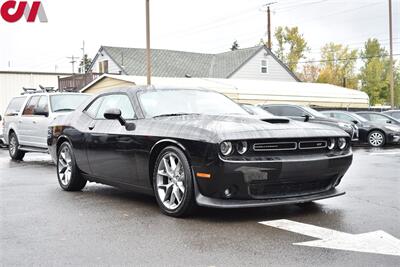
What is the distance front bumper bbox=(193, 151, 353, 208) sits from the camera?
518 centimetres

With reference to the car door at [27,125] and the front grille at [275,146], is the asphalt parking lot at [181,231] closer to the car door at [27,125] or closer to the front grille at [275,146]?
the front grille at [275,146]

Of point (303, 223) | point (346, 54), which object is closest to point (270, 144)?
point (303, 223)

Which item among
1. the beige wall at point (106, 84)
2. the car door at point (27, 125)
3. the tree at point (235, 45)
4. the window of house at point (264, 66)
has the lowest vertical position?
the car door at point (27, 125)

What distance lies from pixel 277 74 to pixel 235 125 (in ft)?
129

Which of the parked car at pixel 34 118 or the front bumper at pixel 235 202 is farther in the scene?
the parked car at pixel 34 118

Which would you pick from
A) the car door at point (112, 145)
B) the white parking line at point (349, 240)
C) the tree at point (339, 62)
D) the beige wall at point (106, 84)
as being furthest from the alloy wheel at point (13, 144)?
the tree at point (339, 62)

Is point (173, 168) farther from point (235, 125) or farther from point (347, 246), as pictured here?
point (347, 246)

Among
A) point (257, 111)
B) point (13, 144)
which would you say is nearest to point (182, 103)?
point (257, 111)

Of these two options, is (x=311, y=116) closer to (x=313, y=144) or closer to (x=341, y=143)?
(x=341, y=143)

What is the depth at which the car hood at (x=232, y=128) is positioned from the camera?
5293 mm

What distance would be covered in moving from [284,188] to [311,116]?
41.4 ft

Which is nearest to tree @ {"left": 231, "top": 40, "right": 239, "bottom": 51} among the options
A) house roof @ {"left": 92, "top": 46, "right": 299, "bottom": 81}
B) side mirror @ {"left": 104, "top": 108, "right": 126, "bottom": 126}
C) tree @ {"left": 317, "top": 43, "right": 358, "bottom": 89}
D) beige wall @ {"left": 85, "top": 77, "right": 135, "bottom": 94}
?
tree @ {"left": 317, "top": 43, "right": 358, "bottom": 89}

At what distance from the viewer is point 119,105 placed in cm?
688

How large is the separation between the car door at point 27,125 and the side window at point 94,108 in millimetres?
5510
